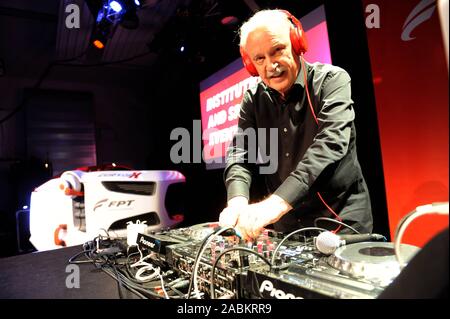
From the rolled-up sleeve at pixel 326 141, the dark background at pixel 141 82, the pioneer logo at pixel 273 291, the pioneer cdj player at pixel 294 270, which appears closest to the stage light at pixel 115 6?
the dark background at pixel 141 82

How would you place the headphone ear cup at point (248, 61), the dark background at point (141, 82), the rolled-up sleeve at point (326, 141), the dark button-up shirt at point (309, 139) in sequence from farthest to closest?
the dark background at point (141, 82), the headphone ear cup at point (248, 61), the dark button-up shirt at point (309, 139), the rolled-up sleeve at point (326, 141)

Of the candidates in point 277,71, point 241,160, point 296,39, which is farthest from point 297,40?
point 241,160

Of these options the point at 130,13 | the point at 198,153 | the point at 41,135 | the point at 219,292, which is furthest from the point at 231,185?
the point at 41,135

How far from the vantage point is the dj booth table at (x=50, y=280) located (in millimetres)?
924

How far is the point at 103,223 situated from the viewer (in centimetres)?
253

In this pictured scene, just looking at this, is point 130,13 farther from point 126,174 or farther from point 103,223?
point 103,223

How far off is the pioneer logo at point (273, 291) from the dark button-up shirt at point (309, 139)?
564 mm

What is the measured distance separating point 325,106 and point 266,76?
10.7 inches

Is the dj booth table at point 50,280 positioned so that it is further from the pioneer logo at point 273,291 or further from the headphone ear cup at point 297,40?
the headphone ear cup at point 297,40

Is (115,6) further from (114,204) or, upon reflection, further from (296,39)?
(296,39)

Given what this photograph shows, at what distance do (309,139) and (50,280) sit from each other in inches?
46.1

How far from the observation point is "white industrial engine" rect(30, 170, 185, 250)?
98.1 inches

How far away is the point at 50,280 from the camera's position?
1121 mm

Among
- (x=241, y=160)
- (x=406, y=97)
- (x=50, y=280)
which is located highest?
(x=406, y=97)
